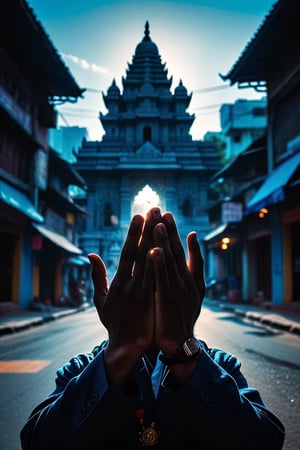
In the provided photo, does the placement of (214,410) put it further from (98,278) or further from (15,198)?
(15,198)

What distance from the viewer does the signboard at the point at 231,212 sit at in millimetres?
20641

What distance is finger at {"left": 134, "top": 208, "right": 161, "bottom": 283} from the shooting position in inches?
48.9

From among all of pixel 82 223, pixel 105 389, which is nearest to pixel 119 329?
pixel 105 389

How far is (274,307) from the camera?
1598 centimetres

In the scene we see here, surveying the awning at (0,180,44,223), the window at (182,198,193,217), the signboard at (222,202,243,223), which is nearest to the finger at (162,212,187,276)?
the awning at (0,180,44,223)

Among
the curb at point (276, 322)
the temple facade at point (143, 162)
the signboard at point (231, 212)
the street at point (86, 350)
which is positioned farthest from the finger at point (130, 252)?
the temple facade at point (143, 162)

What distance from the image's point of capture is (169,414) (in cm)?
134

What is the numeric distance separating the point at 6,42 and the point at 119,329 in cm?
1625

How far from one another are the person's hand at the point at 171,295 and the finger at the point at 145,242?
1.4 inches

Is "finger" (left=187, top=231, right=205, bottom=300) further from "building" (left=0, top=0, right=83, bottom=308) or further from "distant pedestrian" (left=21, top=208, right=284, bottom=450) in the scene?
"building" (left=0, top=0, right=83, bottom=308)

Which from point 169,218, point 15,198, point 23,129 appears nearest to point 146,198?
point 169,218

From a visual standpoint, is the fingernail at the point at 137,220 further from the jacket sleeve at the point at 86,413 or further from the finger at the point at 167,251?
the jacket sleeve at the point at 86,413

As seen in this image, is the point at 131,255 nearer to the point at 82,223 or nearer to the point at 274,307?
the point at 274,307

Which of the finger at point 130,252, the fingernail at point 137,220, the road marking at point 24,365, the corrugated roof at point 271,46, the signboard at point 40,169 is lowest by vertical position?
the road marking at point 24,365
